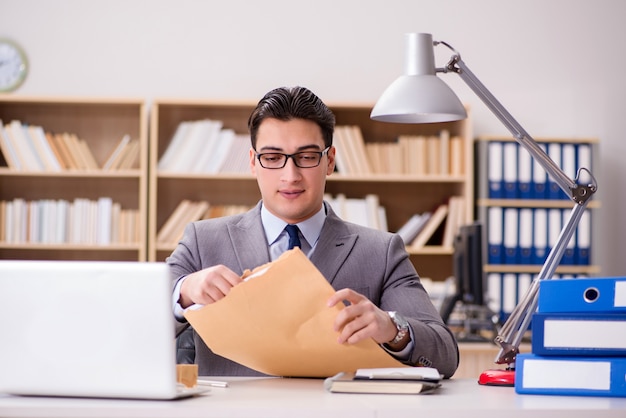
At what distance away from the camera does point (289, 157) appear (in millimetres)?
1996

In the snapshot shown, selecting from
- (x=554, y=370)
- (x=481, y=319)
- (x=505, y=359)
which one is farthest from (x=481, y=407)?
(x=481, y=319)

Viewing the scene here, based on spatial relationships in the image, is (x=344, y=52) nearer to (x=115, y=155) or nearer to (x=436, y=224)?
(x=436, y=224)

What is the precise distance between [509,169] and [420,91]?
3.58 metres

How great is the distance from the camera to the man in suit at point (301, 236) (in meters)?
1.99

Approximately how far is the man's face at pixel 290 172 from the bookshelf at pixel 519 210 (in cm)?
343

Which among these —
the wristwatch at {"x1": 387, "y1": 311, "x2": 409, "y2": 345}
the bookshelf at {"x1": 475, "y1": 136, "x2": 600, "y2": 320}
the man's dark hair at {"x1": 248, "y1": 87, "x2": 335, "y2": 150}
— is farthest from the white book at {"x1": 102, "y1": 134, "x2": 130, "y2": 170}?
the wristwatch at {"x1": 387, "y1": 311, "x2": 409, "y2": 345}

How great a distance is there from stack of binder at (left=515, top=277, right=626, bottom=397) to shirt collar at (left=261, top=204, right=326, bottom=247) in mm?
733

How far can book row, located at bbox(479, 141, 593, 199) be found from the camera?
5.34m

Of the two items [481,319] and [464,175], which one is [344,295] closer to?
[481,319]

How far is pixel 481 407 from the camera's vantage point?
1267 mm

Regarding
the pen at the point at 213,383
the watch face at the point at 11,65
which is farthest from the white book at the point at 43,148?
the pen at the point at 213,383

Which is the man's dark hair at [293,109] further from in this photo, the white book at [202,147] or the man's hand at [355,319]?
the white book at [202,147]

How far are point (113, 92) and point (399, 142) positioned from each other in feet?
5.83

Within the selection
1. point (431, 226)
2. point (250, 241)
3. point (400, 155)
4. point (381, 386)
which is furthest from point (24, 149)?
point (381, 386)
